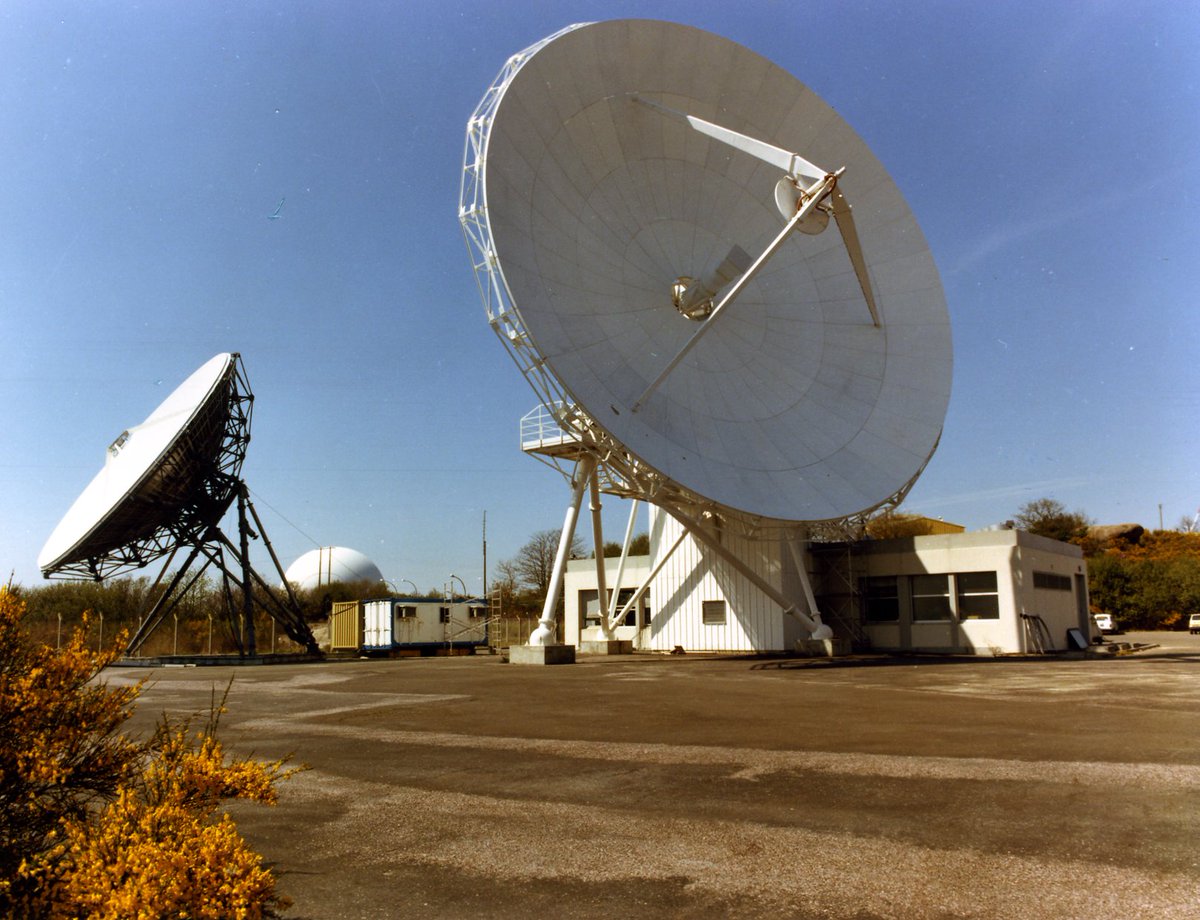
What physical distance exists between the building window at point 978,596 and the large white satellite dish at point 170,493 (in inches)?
1146

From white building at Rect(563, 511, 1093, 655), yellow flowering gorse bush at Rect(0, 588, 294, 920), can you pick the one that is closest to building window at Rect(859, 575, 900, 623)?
white building at Rect(563, 511, 1093, 655)

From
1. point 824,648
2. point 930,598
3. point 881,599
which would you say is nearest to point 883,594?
point 881,599

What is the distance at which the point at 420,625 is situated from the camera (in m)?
47.8

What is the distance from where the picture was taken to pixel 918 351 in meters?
31.2

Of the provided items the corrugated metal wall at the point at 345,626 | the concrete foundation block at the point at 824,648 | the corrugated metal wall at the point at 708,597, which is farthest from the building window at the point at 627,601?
the corrugated metal wall at the point at 345,626

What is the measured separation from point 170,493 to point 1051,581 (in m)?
35.7

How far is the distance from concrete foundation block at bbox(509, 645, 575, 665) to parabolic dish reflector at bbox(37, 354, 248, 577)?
48.7ft

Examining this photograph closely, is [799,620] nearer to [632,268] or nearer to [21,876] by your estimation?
[632,268]

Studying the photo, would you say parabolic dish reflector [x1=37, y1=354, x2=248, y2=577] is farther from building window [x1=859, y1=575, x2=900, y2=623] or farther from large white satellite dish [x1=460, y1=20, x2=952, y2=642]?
building window [x1=859, y1=575, x2=900, y2=623]

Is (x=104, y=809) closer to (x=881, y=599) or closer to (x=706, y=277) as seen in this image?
(x=706, y=277)

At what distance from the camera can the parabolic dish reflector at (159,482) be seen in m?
32.2

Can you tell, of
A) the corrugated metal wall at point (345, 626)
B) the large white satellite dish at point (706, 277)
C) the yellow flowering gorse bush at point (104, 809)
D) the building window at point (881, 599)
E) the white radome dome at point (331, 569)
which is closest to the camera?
the yellow flowering gorse bush at point (104, 809)

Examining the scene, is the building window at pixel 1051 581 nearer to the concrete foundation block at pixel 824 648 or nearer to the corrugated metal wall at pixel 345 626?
the concrete foundation block at pixel 824 648

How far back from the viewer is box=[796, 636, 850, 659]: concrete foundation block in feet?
106
